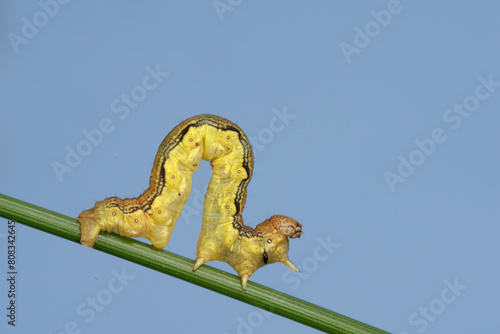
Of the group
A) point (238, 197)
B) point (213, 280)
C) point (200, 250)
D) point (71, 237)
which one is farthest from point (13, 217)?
point (238, 197)

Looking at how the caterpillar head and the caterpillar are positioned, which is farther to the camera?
the caterpillar head

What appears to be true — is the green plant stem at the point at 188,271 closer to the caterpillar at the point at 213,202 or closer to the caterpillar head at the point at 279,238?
the caterpillar at the point at 213,202

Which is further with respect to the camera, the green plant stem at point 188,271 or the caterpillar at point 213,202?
the caterpillar at point 213,202

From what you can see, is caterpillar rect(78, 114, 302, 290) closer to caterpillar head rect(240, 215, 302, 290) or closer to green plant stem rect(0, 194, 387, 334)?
caterpillar head rect(240, 215, 302, 290)

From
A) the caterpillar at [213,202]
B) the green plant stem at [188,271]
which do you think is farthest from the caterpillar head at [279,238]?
the green plant stem at [188,271]

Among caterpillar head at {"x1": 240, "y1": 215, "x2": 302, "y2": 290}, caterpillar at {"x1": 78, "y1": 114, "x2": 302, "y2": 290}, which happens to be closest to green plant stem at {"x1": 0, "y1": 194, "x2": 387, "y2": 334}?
caterpillar at {"x1": 78, "y1": 114, "x2": 302, "y2": 290}

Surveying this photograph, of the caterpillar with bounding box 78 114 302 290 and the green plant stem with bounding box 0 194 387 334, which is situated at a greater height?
the caterpillar with bounding box 78 114 302 290

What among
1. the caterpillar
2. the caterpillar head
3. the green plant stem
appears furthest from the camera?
the caterpillar head

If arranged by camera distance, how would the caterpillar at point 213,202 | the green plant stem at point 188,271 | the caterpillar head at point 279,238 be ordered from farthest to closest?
1. the caterpillar head at point 279,238
2. the caterpillar at point 213,202
3. the green plant stem at point 188,271
